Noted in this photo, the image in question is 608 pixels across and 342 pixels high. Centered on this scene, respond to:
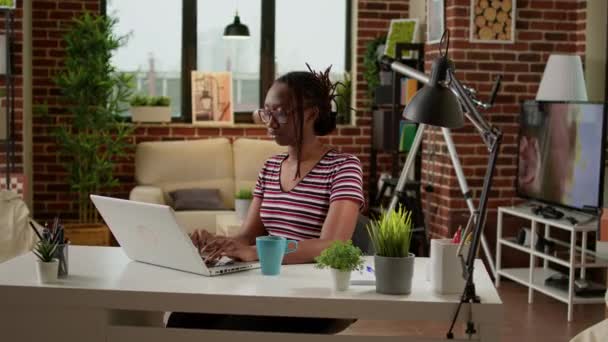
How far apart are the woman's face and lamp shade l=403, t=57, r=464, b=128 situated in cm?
82

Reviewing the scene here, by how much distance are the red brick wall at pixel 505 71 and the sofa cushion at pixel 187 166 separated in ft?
6.55

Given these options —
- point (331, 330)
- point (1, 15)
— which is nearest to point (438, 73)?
point (331, 330)

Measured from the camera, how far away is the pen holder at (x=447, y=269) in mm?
2359

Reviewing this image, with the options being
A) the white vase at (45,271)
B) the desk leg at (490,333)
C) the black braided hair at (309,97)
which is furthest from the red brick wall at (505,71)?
the white vase at (45,271)

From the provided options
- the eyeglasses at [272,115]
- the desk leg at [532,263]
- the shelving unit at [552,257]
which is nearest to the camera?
the eyeglasses at [272,115]

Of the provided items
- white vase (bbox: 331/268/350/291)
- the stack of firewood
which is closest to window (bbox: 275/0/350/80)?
the stack of firewood

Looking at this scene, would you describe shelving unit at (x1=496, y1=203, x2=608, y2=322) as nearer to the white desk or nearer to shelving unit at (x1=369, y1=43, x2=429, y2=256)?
shelving unit at (x1=369, y1=43, x2=429, y2=256)

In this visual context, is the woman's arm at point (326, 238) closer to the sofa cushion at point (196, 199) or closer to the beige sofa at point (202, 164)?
the sofa cushion at point (196, 199)

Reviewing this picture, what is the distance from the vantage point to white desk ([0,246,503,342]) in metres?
2.29

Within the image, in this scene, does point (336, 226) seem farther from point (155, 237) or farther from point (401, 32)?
point (401, 32)

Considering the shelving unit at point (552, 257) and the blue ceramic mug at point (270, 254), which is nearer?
the blue ceramic mug at point (270, 254)

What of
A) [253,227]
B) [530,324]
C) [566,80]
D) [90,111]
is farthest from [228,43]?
[253,227]

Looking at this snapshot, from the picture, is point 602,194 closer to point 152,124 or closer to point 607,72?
point 607,72

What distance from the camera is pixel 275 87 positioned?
10.1ft
